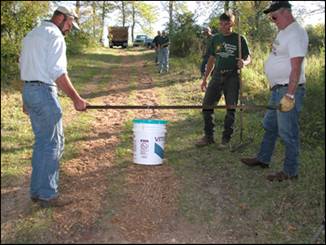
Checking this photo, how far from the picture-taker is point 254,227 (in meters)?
5.02

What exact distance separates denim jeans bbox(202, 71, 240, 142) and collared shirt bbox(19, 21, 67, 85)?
3.20 m

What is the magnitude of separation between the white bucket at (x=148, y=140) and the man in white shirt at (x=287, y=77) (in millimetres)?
1587

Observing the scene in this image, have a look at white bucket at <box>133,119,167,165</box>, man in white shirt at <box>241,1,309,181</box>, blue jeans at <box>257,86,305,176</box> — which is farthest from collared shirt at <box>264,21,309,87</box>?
white bucket at <box>133,119,167,165</box>

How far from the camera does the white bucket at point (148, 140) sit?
691 cm

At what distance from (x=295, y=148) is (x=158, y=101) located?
6.75 m

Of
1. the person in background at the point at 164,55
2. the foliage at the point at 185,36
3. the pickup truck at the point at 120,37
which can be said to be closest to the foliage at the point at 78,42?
the foliage at the point at 185,36

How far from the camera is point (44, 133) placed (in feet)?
17.5

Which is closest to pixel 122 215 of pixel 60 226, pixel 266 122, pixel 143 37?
pixel 60 226

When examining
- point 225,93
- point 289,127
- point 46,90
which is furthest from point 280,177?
point 46,90

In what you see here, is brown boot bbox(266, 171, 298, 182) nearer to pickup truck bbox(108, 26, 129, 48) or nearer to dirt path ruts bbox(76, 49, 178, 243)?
dirt path ruts bbox(76, 49, 178, 243)

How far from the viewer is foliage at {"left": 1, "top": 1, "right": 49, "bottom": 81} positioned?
44.8ft

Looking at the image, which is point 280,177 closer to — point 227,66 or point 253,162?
point 253,162

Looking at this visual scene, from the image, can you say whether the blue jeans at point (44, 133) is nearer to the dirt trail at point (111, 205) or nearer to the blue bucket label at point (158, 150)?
the dirt trail at point (111, 205)

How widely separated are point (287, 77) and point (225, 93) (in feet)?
6.17
